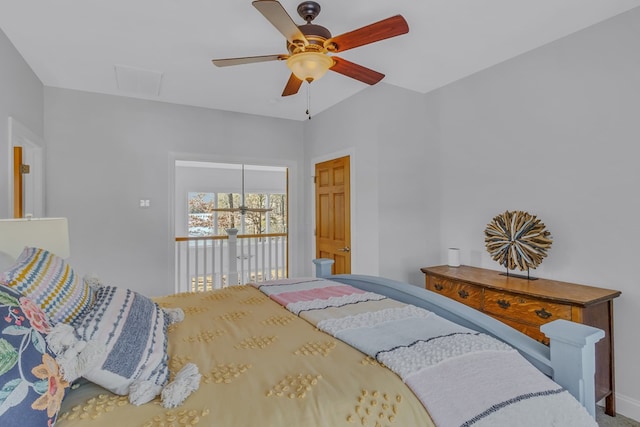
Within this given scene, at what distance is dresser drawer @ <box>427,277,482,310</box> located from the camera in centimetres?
260

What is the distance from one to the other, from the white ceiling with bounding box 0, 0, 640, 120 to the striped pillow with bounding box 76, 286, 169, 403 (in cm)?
183

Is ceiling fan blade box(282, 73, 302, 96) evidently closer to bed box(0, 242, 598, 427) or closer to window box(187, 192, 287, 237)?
bed box(0, 242, 598, 427)

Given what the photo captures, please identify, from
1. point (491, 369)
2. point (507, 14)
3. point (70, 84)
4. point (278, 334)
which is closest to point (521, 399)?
point (491, 369)

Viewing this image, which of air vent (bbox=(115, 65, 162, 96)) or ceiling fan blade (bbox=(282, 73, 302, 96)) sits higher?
air vent (bbox=(115, 65, 162, 96))

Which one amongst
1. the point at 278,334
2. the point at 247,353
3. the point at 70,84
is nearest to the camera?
the point at 247,353

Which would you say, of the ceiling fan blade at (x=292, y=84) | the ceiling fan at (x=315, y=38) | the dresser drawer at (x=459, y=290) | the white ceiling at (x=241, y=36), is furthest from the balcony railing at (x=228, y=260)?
the ceiling fan at (x=315, y=38)

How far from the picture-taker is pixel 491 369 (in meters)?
1.09

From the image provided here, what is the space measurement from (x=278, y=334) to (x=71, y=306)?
0.77m

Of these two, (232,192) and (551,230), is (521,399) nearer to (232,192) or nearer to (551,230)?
(551,230)

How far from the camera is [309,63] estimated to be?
1.92 metres

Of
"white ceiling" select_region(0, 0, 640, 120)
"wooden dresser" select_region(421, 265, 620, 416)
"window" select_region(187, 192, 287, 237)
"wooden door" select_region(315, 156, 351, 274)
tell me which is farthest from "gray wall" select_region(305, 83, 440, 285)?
"window" select_region(187, 192, 287, 237)

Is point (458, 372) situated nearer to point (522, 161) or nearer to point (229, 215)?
point (522, 161)

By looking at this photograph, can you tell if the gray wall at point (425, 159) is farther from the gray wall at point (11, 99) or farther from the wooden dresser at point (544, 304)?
the wooden dresser at point (544, 304)

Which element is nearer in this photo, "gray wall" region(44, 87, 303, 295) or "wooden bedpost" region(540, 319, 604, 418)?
"wooden bedpost" region(540, 319, 604, 418)
